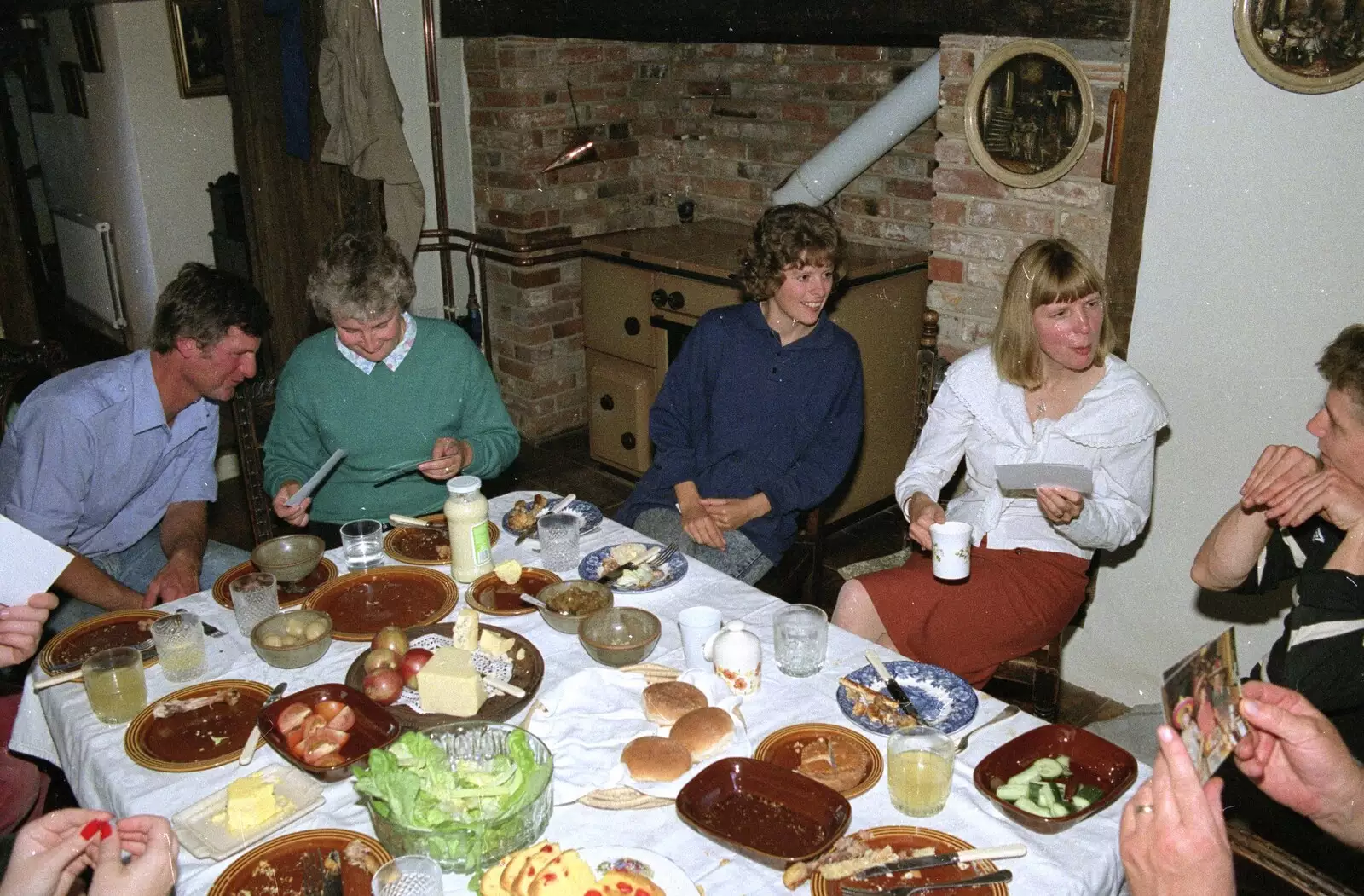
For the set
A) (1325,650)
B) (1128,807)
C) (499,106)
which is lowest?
(1325,650)

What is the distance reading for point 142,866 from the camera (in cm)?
139

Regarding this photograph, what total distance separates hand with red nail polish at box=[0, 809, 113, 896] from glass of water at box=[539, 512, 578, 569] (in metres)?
1.05

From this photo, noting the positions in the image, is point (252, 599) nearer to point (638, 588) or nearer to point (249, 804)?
point (249, 804)

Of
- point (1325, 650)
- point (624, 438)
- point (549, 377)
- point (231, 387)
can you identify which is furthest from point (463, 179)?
point (1325, 650)

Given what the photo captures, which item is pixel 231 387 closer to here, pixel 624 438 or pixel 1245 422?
pixel 624 438

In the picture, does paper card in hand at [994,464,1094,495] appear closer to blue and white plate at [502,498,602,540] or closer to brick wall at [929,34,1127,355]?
brick wall at [929,34,1127,355]

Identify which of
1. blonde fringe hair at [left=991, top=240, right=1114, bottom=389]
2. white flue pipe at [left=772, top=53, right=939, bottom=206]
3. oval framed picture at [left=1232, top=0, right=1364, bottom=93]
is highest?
oval framed picture at [left=1232, top=0, right=1364, bottom=93]

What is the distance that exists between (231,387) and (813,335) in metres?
1.57

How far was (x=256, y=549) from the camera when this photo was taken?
2.37 metres

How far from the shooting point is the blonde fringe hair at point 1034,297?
2.58m

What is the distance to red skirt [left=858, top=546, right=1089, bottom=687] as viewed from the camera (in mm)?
2637

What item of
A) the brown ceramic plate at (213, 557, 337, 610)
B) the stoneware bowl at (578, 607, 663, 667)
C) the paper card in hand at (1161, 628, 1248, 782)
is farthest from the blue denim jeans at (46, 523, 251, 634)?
the paper card in hand at (1161, 628, 1248, 782)

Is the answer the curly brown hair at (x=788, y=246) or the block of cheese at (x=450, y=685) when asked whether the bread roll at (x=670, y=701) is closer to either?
the block of cheese at (x=450, y=685)

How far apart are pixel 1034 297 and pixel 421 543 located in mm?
1574
